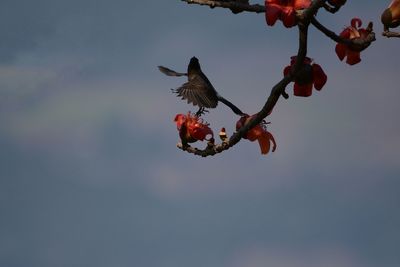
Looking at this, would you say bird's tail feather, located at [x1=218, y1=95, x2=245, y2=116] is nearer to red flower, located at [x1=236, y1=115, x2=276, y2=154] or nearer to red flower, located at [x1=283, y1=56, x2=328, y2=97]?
red flower, located at [x1=236, y1=115, x2=276, y2=154]

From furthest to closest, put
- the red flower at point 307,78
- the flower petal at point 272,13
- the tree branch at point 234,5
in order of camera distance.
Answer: the red flower at point 307,78, the tree branch at point 234,5, the flower petal at point 272,13

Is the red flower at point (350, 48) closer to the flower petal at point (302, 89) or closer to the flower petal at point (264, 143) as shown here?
the flower petal at point (302, 89)

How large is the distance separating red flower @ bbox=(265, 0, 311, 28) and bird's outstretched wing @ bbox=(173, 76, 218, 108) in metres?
1.07

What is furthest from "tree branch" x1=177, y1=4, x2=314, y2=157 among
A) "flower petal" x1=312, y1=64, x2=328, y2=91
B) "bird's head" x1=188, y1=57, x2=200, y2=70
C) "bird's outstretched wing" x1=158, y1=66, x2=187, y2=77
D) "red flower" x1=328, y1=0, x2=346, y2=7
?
"bird's outstretched wing" x1=158, y1=66, x2=187, y2=77

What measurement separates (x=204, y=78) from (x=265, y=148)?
65cm

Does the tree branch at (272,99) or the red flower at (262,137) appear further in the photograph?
the red flower at (262,137)

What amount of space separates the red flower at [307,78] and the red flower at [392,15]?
16.0 inches

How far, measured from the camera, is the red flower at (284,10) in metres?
2.47

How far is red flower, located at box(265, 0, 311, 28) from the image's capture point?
2.47 meters

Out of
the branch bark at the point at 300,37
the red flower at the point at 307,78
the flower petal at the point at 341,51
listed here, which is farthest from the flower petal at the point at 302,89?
the flower petal at the point at 341,51

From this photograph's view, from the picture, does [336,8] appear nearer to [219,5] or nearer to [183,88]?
[219,5]

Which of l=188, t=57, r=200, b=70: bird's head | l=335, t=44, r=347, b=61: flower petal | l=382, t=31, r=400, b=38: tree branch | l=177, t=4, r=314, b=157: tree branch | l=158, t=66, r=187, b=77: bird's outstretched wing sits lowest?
l=177, t=4, r=314, b=157: tree branch

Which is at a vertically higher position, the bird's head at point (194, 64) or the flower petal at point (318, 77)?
the bird's head at point (194, 64)

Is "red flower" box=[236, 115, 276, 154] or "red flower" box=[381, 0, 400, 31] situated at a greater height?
"red flower" box=[381, 0, 400, 31]
